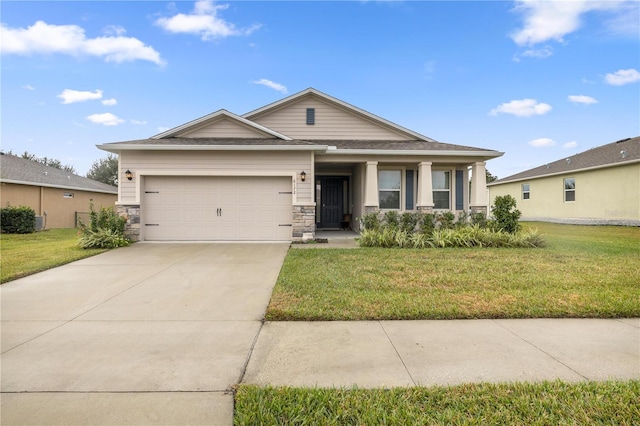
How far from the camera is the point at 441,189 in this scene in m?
12.6

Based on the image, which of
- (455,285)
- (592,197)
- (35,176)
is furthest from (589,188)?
(35,176)

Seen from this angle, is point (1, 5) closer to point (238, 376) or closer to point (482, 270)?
point (238, 376)

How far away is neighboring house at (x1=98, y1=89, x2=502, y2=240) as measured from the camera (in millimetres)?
10188

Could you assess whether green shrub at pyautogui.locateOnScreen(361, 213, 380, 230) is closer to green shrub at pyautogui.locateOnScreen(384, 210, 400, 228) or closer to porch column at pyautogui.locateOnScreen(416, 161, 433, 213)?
green shrub at pyautogui.locateOnScreen(384, 210, 400, 228)

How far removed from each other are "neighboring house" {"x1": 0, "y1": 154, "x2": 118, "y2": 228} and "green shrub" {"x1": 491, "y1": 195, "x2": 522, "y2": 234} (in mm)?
20634

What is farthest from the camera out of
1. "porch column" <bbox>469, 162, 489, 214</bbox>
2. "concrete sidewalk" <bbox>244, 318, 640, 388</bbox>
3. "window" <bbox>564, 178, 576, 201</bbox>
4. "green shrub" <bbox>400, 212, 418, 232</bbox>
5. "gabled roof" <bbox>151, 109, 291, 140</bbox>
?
"window" <bbox>564, 178, 576, 201</bbox>

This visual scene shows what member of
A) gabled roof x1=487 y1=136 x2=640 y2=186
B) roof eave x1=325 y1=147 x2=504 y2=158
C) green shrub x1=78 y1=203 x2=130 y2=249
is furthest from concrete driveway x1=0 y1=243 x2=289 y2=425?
gabled roof x1=487 y1=136 x2=640 y2=186

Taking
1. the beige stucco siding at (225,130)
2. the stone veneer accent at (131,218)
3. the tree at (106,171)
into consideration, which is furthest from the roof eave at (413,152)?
the tree at (106,171)

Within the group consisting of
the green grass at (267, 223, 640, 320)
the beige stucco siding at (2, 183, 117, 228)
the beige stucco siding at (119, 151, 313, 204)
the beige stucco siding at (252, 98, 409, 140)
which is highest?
the beige stucco siding at (252, 98, 409, 140)

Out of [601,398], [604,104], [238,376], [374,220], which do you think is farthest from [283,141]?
[604,104]

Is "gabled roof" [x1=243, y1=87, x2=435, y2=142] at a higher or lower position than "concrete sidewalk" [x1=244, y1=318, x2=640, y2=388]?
higher

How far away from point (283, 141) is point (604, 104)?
16743mm

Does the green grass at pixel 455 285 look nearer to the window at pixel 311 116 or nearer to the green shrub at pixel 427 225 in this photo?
the green shrub at pixel 427 225

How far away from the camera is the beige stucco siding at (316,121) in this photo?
13.8 meters
